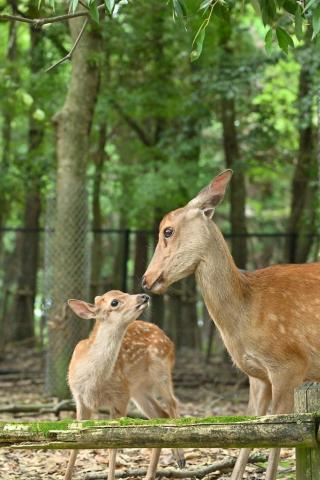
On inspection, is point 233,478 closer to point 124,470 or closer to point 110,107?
point 124,470

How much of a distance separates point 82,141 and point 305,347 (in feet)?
20.1

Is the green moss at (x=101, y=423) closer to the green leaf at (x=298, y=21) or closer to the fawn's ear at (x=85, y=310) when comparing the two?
the green leaf at (x=298, y=21)

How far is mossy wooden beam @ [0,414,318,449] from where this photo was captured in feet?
15.5

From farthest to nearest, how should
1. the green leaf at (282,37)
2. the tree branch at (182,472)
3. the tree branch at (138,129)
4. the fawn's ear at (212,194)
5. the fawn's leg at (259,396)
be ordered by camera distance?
the tree branch at (138,129)
the tree branch at (182,472)
the fawn's leg at (259,396)
the fawn's ear at (212,194)
the green leaf at (282,37)

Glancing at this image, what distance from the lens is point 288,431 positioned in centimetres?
472

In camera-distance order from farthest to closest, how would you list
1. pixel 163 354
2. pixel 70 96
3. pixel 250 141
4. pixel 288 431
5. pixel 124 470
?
pixel 250 141
pixel 70 96
pixel 163 354
pixel 124 470
pixel 288 431

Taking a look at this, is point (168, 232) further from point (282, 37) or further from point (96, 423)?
point (96, 423)

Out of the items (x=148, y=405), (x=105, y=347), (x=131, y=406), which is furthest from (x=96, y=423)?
(x=131, y=406)

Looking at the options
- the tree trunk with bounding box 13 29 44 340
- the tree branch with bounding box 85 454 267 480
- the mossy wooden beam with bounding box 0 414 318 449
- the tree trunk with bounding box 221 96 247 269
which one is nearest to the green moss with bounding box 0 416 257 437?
the mossy wooden beam with bounding box 0 414 318 449

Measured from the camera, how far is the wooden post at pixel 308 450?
4.80m

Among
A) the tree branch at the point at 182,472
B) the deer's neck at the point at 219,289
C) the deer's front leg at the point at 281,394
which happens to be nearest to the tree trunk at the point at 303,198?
the tree branch at the point at 182,472

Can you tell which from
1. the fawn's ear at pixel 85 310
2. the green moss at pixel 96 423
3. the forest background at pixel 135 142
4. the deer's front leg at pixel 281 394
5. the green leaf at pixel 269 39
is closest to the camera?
the green moss at pixel 96 423

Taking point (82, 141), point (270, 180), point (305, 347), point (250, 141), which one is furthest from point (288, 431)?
point (270, 180)

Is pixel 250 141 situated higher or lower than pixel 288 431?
higher
